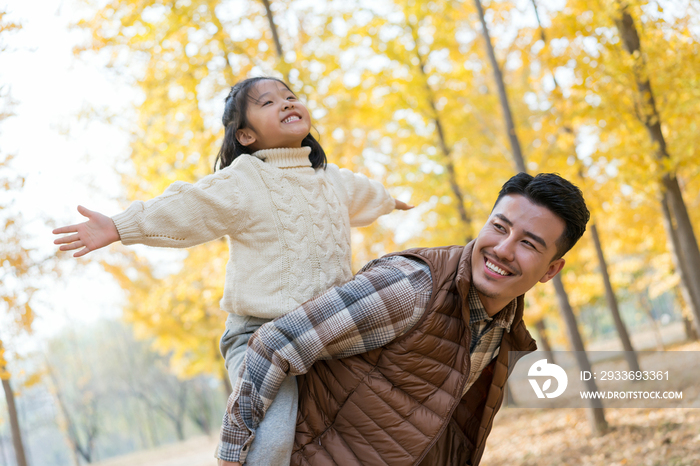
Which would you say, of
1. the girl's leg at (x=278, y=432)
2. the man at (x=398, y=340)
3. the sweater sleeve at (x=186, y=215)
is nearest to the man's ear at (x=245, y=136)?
the sweater sleeve at (x=186, y=215)

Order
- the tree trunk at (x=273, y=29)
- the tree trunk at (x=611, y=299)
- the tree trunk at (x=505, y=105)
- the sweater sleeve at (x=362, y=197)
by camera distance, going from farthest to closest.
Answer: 1. the tree trunk at (x=611, y=299)
2. the tree trunk at (x=505, y=105)
3. the tree trunk at (x=273, y=29)
4. the sweater sleeve at (x=362, y=197)

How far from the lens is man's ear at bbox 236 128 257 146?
2391 millimetres

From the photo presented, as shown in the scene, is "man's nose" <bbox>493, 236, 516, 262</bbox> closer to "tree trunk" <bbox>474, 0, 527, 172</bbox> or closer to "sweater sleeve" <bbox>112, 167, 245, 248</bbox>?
"sweater sleeve" <bbox>112, 167, 245, 248</bbox>

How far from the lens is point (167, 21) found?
6398mm

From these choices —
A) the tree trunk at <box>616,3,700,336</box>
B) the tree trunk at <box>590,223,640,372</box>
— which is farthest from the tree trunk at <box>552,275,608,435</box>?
the tree trunk at <box>590,223,640,372</box>

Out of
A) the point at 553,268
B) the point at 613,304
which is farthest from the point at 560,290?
the point at 553,268

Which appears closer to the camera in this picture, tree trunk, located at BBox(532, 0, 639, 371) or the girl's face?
the girl's face

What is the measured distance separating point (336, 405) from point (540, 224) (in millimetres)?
935

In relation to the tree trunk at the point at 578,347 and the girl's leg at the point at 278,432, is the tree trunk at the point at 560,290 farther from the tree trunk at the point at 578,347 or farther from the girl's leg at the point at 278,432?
the girl's leg at the point at 278,432

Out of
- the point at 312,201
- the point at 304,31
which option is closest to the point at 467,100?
the point at 304,31

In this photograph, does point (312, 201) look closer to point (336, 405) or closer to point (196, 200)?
point (196, 200)

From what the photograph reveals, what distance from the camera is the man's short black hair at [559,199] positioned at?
184cm

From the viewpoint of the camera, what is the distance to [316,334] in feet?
5.61

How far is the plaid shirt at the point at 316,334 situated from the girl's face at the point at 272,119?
2.78 feet
